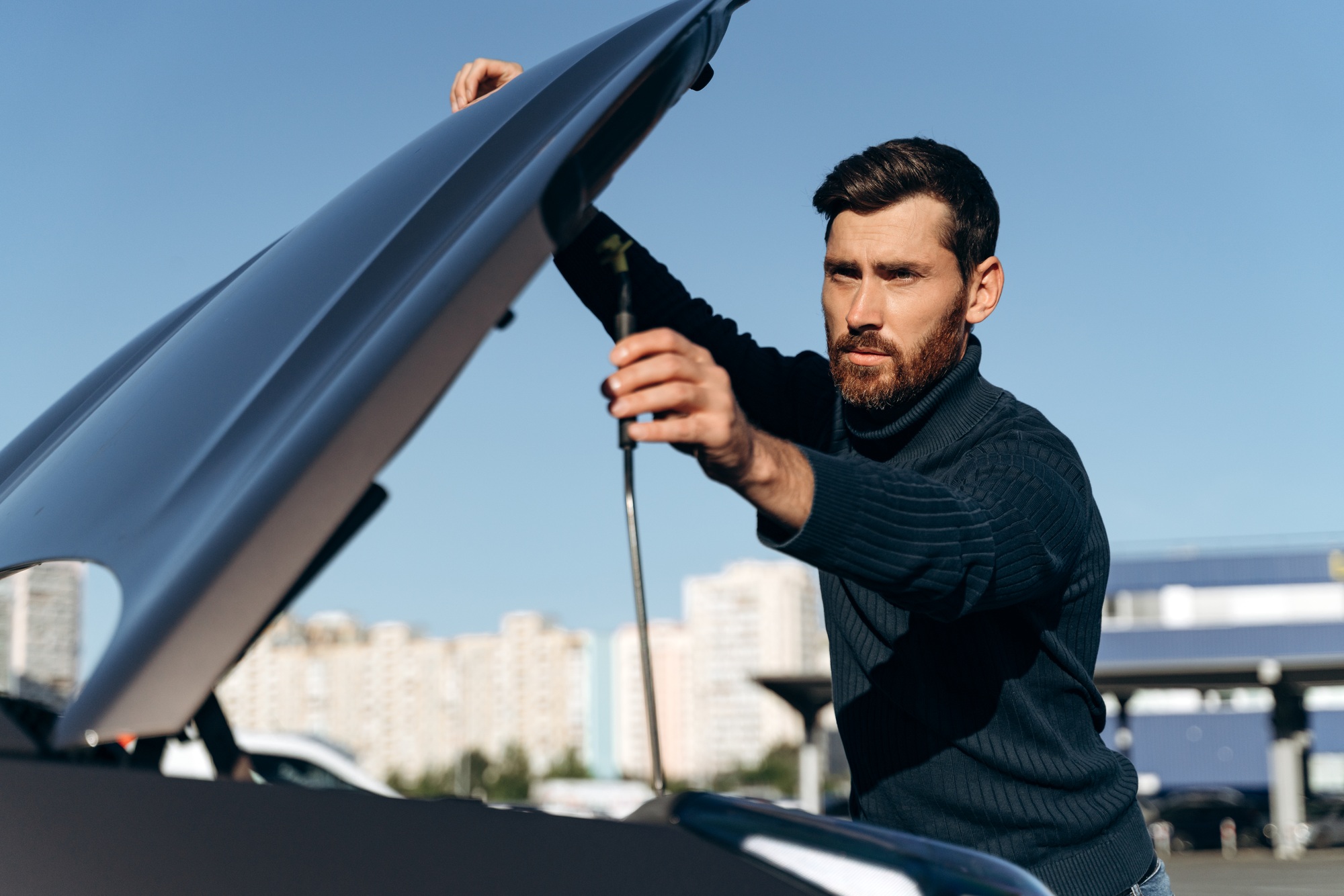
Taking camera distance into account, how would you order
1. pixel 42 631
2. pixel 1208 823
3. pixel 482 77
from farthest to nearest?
pixel 1208 823 → pixel 482 77 → pixel 42 631

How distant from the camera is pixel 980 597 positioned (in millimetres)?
1452

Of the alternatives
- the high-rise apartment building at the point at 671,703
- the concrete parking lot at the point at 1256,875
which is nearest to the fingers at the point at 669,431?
the concrete parking lot at the point at 1256,875

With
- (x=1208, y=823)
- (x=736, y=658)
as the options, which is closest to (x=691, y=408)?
(x=1208, y=823)

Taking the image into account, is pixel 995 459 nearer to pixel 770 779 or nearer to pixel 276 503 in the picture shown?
pixel 276 503

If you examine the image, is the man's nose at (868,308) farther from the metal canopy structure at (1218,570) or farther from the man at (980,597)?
the metal canopy structure at (1218,570)

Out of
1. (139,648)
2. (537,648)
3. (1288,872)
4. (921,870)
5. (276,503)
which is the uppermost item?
(276,503)

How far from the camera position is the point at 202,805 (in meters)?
1.04

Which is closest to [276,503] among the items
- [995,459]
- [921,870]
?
[921,870]

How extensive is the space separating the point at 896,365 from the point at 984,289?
23cm

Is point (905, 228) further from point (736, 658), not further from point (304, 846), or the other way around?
point (736, 658)

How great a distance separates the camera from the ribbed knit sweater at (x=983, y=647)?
1.47m

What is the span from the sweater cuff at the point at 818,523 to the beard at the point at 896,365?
52cm

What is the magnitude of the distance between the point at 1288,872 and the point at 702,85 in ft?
84.7

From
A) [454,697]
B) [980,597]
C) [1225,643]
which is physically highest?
[980,597]
